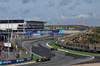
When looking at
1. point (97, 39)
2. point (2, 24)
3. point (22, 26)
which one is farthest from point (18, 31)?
point (97, 39)

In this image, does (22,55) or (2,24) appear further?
(2,24)

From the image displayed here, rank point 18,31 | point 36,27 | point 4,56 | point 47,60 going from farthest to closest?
1. point 36,27
2. point 18,31
3. point 47,60
4. point 4,56

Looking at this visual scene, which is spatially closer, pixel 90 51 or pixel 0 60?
pixel 0 60

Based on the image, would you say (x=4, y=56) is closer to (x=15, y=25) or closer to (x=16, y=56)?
(x=16, y=56)

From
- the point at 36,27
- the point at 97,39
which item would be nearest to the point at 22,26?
the point at 36,27

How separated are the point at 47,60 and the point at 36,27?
8480 cm

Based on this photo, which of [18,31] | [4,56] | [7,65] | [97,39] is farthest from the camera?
[18,31]

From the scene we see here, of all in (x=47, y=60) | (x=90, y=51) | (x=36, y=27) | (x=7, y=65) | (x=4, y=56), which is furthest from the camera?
(x=36, y=27)

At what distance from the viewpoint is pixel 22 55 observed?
3284cm

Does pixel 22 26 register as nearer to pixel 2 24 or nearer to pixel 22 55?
pixel 2 24

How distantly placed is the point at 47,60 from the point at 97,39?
36634mm

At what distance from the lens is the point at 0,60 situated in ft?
98.3

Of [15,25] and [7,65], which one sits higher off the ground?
[15,25]

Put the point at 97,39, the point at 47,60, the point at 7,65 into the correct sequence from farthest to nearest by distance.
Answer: the point at 97,39 < the point at 47,60 < the point at 7,65
